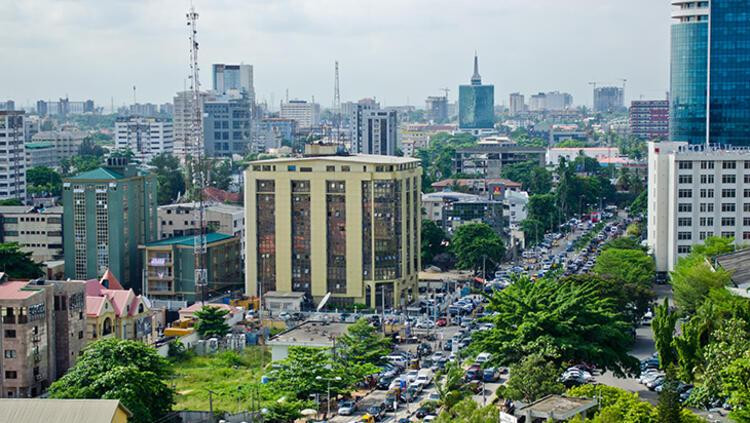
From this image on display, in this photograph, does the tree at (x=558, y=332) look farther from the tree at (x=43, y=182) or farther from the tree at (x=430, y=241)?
the tree at (x=43, y=182)

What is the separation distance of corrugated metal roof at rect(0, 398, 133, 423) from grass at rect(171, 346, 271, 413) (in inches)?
200

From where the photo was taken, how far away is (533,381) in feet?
Result: 76.4

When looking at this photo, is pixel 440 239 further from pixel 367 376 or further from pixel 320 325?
pixel 367 376

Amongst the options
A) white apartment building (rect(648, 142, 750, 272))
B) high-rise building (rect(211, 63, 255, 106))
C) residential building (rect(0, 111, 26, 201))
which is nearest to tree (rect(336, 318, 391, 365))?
white apartment building (rect(648, 142, 750, 272))

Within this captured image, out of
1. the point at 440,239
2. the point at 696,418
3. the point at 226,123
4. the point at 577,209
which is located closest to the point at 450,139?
the point at 226,123

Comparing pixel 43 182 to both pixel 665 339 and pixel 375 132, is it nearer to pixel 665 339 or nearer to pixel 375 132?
pixel 375 132

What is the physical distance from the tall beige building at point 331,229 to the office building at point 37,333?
9734mm

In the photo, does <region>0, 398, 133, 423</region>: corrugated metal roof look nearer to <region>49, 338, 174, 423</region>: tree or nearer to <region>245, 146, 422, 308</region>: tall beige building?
<region>49, 338, 174, 423</region>: tree

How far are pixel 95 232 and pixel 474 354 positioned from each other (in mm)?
17231

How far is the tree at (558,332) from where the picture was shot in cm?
2545

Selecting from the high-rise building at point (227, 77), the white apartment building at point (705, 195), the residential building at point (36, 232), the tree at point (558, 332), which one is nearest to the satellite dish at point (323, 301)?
the white apartment building at point (705, 195)

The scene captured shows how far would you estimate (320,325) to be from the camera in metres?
34.2

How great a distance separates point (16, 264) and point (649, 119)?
280ft

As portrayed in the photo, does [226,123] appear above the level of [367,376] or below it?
above
